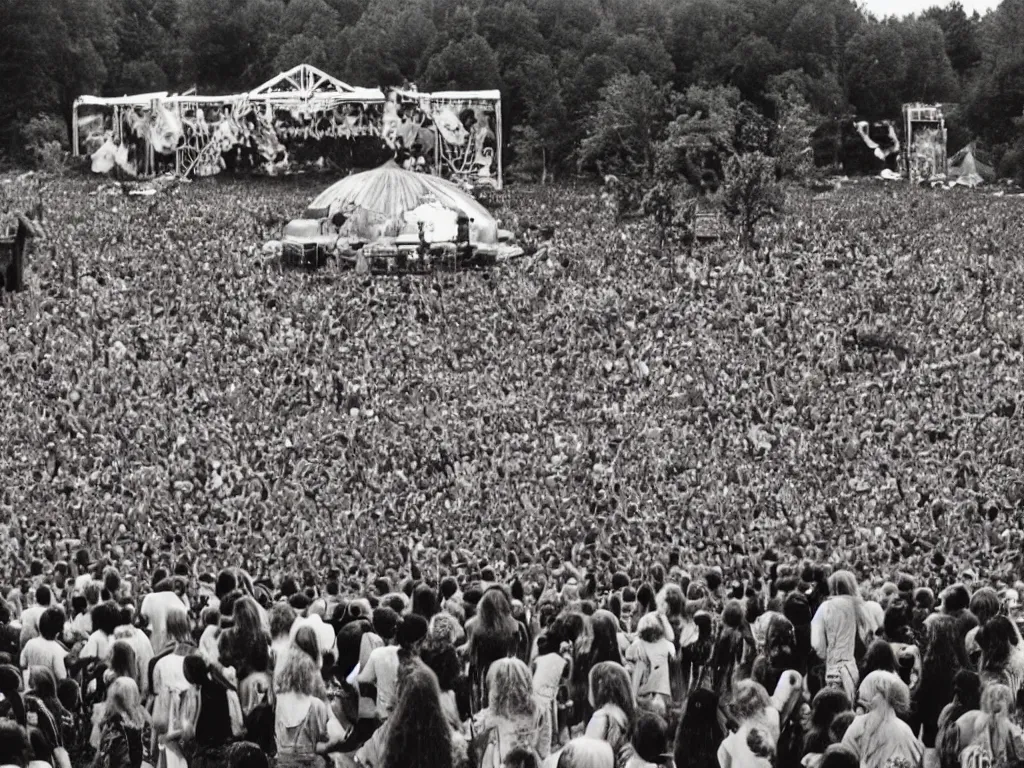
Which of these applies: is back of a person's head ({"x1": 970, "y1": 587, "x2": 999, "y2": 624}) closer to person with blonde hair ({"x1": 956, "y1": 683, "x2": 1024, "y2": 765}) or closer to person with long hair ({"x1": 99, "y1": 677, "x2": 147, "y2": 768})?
person with blonde hair ({"x1": 956, "y1": 683, "x2": 1024, "y2": 765})

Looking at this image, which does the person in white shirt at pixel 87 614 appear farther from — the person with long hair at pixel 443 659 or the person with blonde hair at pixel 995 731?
the person with blonde hair at pixel 995 731

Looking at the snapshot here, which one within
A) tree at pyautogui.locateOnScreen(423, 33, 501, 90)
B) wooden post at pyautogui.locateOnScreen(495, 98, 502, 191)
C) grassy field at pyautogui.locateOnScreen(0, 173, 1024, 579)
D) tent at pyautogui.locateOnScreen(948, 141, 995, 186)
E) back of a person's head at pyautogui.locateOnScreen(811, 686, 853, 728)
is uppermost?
tree at pyautogui.locateOnScreen(423, 33, 501, 90)

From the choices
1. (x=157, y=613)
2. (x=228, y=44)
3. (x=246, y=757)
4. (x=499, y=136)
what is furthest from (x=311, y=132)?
(x=246, y=757)

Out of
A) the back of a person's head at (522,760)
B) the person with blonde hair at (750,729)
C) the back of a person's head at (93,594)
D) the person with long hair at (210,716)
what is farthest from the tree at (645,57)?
the back of a person's head at (522,760)

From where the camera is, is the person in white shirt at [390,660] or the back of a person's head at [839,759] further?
the person in white shirt at [390,660]

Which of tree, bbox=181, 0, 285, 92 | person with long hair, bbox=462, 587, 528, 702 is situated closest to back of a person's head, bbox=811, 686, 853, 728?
person with long hair, bbox=462, 587, 528, 702

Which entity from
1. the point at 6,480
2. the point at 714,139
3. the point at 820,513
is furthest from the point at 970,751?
the point at 714,139

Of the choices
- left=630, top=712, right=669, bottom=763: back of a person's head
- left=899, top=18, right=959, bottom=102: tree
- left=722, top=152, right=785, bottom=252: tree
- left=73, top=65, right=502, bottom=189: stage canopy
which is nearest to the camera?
left=630, top=712, right=669, bottom=763: back of a person's head

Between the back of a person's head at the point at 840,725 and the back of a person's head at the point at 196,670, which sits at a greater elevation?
the back of a person's head at the point at 196,670
